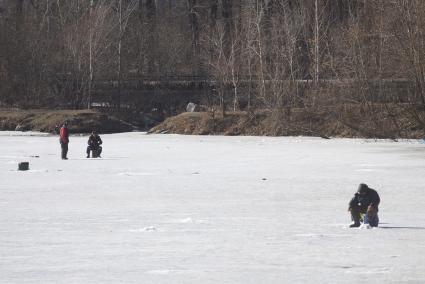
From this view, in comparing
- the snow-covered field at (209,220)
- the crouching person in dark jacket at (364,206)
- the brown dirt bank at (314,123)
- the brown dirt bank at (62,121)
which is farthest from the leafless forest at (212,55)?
the crouching person in dark jacket at (364,206)

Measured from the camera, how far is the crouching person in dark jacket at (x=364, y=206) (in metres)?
16.5

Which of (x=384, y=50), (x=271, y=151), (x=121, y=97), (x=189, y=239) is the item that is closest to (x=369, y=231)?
(x=189, y=239)

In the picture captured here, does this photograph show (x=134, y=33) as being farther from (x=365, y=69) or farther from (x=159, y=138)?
(x=365, y=69)

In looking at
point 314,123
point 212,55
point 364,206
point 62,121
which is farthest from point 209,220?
point 212,55

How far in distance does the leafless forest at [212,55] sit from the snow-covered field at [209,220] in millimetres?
10318

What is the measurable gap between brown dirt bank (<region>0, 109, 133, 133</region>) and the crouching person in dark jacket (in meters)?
38.9

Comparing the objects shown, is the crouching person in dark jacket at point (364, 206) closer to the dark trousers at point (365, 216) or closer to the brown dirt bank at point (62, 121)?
the dark trousers at point (365, 216)

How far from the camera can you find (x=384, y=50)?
41.2 metres

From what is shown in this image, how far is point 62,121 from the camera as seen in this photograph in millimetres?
55094

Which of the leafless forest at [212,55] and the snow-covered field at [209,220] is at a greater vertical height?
the leafless forest at [212,55]

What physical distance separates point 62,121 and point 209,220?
38348 mm

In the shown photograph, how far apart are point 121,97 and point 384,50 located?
26.1 metres

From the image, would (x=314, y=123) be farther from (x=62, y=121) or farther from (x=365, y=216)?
(x=365, y=216)

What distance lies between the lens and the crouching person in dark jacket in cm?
1645
